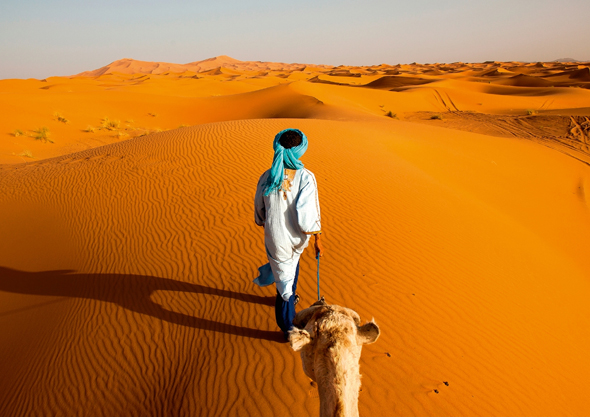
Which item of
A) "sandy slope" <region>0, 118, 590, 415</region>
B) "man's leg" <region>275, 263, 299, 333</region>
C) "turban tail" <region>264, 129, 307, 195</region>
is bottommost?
"sandy slope" <region>0, 118, 590, 415</region>

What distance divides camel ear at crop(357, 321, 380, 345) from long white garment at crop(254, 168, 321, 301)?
1.22m

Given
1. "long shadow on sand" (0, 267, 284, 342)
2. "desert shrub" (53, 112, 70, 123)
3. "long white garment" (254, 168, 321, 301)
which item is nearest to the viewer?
"long white garment" (254, 168, 321, 301)

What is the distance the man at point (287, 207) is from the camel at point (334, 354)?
990mm

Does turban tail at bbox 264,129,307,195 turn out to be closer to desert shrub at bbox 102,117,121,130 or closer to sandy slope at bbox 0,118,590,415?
sandy slope at bbox 0,118,590,415

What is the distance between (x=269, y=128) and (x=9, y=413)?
350 inches

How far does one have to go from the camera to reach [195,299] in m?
4.08

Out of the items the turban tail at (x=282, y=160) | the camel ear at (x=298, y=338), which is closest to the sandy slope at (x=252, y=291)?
the camel ear at (x=298, y=338)

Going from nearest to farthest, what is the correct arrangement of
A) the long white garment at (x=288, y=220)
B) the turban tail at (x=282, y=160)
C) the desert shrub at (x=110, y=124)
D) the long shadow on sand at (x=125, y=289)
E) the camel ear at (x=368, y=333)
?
the camel ear at (x=368, y=333) < the turban tail at (x=282, y=160) < the long white garment at (x=288, y=220) < the long shadow on sand at (x=125, y=289) < the desert shrub at (x=110, y=124)

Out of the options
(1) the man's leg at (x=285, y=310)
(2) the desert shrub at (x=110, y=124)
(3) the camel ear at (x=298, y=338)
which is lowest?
(1) the man's leg at (x=285, y=310)

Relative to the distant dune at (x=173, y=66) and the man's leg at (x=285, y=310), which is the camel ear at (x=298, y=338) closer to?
the man's leg at (x=285, y=310)

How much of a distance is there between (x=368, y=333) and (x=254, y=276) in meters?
3.00

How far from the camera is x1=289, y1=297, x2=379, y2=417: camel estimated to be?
1.42 meters

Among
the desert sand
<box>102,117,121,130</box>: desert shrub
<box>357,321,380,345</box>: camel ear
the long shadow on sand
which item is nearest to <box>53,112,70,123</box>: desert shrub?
<box>102,117,121,130</box>: desert shrub

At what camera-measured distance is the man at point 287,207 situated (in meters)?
2.59
